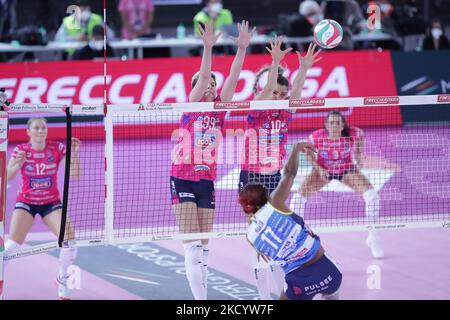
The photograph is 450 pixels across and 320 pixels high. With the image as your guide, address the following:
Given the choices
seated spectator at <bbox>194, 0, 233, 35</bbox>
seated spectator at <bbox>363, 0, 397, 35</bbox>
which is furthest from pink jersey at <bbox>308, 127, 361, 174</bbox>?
seated spectator at <bbox>194, 0, 233, 35</bbox>

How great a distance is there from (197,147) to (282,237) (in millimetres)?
2185

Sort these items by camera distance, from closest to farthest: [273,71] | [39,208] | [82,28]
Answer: [273,71] → [39,208] → [82,28]

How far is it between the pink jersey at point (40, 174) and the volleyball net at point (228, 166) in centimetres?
33

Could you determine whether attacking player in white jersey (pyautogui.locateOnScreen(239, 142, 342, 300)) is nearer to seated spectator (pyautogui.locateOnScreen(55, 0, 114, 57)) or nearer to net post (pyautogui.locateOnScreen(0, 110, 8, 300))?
net post (pyautogui.locateOnScreen(0, 110, 8, 300))

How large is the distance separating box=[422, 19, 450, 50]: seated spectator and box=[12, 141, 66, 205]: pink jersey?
13128 millimetres

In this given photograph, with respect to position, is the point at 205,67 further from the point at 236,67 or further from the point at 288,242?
the point at 288,242

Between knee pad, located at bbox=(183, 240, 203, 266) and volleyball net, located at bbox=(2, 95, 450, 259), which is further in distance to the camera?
volleyball net, located at bbox=(2, 95, 450, 259)

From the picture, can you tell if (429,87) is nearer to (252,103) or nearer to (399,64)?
(399,64)

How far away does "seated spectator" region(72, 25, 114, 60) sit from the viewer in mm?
20891

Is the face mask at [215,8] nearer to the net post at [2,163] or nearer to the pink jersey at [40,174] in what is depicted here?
the pink jersey at [40,174]

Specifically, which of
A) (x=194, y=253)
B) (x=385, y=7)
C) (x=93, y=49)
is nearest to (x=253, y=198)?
(x=194, y=253)

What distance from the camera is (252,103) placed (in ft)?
33.5

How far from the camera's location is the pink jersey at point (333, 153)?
13.2 metres

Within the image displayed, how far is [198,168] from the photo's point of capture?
33.3 ft
